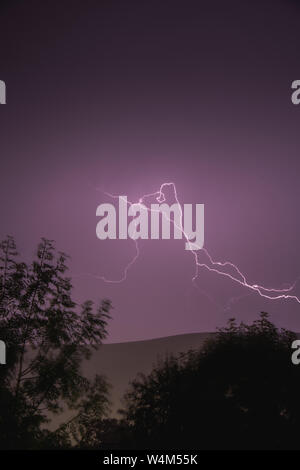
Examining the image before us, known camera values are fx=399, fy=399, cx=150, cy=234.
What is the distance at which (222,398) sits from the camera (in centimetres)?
662

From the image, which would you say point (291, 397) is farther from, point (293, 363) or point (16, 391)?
point (16, 391)

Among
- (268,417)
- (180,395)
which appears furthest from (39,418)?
(268,417)

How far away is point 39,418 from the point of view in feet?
22.9

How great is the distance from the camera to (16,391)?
707 centimetres

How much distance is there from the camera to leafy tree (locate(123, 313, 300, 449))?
20.9ft

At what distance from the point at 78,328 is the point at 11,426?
6.47 ft

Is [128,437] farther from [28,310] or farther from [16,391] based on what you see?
[28,310]

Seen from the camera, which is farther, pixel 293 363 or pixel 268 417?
pixel 293 363

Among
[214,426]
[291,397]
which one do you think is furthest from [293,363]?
[214,426]

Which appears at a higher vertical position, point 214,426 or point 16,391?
point 16,391

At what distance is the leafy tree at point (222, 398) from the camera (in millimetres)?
6359
